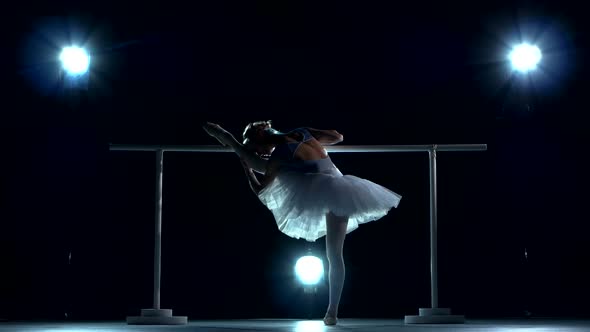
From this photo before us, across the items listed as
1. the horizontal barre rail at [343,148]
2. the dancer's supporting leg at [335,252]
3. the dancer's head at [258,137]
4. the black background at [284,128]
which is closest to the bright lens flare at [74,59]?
the black background at [284,128]

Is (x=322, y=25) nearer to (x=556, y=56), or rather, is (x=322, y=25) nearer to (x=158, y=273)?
(x=556, y=56)

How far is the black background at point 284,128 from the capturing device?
683 cm

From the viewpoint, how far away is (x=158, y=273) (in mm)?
5672

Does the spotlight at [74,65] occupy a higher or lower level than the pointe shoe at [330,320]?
higher

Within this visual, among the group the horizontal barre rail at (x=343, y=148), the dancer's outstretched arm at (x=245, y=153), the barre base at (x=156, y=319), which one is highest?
the horizontal barre rail at (x=343, y=148)

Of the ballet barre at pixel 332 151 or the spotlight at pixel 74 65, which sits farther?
the spotlight at pixel 74 65

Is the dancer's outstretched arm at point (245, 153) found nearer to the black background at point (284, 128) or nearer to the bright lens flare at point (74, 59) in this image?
the black background at point (284, 128)

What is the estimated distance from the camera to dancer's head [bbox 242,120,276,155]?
16.8 feet

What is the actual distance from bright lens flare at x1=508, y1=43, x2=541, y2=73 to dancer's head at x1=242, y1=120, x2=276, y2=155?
2.55 metres

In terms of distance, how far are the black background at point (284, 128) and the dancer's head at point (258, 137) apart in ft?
5.78

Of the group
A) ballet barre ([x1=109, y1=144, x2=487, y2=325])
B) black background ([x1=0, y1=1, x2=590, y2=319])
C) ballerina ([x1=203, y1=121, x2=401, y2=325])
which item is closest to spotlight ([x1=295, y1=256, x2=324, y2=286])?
black background ([x1=0, y1=1, x2=590, y2=319])

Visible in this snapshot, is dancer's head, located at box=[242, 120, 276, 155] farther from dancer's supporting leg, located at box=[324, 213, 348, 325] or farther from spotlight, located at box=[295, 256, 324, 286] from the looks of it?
spotlight, located at box=[295, 256, 324, 286]

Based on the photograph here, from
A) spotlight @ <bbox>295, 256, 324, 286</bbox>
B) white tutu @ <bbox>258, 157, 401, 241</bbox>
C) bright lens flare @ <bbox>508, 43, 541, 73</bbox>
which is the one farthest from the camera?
bright lens flare @ <bbox>508, 43, 541, 73</bbox>

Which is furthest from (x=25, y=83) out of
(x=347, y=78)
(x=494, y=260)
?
(x=494, y=260)
